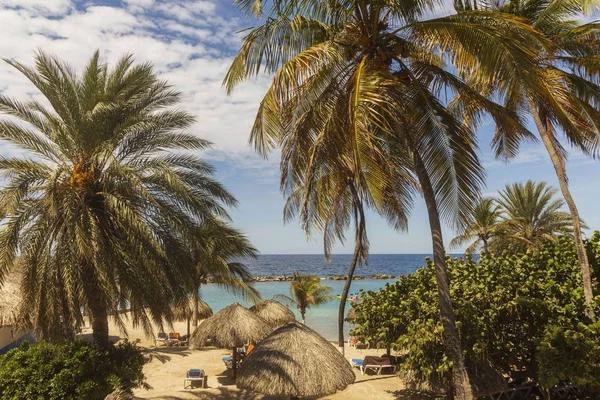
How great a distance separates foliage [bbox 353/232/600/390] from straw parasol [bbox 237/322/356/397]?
3.98 ft

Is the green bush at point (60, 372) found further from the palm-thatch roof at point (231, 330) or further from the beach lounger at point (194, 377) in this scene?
the palm-thatch roof at point (231, 330)

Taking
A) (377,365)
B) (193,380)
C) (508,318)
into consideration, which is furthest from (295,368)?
(377,365)

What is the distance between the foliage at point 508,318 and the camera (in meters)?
7.07

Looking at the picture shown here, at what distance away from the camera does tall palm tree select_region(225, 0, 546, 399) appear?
20.1ft

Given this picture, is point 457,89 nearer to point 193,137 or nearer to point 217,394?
point 193,137

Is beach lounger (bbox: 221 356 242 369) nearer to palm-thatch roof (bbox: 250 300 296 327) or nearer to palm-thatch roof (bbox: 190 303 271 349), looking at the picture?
palm-thatch roof (bbox: 190 303 271 349)

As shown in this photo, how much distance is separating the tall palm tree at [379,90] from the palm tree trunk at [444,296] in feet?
0.05

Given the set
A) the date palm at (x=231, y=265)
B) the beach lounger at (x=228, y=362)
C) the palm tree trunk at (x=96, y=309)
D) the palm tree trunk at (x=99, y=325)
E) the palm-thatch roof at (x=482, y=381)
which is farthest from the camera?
the date palm at (x=231, y=265)

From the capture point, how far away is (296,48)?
7281 mm

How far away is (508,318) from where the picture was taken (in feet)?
28.8

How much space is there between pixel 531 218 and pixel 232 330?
1694 cm

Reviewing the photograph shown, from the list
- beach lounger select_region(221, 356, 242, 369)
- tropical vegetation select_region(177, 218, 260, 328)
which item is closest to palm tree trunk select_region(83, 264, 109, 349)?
beach lounger select_region(221, 356, 242, 369)

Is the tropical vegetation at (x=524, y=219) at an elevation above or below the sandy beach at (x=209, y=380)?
above

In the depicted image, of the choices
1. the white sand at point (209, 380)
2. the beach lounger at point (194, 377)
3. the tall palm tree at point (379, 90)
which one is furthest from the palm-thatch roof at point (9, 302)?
the tall palm tree at point (379, 90)
